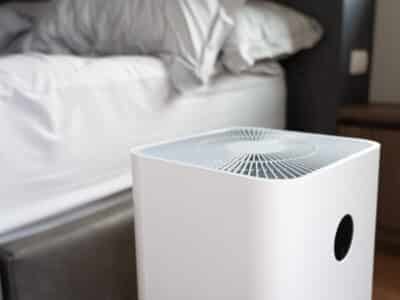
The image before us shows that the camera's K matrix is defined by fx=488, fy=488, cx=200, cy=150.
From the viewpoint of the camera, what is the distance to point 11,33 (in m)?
1.63

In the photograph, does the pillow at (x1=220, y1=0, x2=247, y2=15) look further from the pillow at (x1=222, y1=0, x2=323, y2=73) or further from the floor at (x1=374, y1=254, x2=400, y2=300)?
the floor at (x1=374, y1=254, x2=400, y2=300)

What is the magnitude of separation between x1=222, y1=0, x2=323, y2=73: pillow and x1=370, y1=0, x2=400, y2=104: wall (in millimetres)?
341

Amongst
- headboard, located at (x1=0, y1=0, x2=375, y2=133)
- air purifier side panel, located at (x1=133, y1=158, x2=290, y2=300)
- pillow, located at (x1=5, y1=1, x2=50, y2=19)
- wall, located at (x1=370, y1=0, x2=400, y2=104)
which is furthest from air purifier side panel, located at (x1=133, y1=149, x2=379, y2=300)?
pillow, located at (x1=5, y1=1, x2=50, y2=19)

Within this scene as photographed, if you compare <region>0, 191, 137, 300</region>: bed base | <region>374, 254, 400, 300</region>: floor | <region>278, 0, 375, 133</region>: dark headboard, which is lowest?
<region>374, 254, 400, 300</region>: floor

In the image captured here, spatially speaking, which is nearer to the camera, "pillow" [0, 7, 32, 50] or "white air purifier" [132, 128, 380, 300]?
"white air purifier" [132, 128, 380, 300]

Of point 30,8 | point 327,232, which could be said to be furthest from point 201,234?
point 30,8

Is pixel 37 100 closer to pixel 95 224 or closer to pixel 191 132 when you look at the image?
pixel 95 224

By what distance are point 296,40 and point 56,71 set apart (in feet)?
2.63

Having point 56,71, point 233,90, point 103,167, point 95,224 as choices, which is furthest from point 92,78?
point 233,90

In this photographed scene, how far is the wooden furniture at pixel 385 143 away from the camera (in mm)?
1468

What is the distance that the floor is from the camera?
1.34 m

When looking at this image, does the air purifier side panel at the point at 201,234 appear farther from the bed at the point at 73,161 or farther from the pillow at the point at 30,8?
the pillow at the point at 30,8

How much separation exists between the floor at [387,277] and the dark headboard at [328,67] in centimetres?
44

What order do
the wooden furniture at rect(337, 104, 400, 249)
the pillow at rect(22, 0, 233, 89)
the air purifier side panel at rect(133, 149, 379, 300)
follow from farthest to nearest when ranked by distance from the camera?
the wooden furniture at rect(337, 104, 400, 249), the pillow at rect(22, 0, 233, 89), the air purifier side panel at rect(133, 149, 379, 300)
